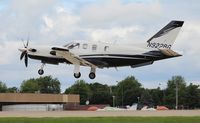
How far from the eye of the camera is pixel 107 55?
6588 cm

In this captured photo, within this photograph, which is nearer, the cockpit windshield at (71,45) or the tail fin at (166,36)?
the tail fin at (166,36)

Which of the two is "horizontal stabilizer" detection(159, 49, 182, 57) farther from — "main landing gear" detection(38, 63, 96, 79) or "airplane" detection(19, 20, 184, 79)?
"main landing gear" detection(38, 63, 96, 79)

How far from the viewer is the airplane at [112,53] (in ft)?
213

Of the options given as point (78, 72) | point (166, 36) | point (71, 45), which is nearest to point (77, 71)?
point (78, 72)

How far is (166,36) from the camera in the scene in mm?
65562

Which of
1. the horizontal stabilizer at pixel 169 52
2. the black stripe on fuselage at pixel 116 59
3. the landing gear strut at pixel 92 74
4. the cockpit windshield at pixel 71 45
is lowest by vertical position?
the landing gear strut at pixel 92 74

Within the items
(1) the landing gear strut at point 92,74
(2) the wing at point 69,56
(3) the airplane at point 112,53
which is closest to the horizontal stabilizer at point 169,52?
(3) the airplane at point 112,53

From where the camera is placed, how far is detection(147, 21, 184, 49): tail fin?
6525 centimetres

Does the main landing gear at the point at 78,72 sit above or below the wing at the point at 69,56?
below

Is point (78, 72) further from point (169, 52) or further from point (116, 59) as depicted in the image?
point (169, 52)

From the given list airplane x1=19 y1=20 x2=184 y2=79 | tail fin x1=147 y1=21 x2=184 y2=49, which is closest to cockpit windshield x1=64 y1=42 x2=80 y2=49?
airplane x1=19 y1=20 x2=184 y2=79

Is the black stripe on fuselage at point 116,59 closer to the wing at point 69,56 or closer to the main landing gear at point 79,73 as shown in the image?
the wing at point 69,56

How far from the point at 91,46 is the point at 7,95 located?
74.0 metres

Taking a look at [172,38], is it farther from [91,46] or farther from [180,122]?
[180,122]
